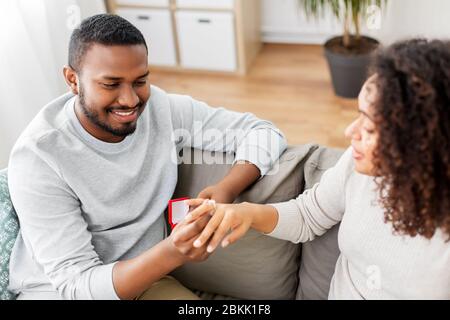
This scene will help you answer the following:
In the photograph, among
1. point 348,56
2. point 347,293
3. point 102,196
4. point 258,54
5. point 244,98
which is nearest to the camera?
→ point 347,293

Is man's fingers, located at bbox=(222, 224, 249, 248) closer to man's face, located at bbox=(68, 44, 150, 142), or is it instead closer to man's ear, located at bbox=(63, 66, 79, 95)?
man's face, located at bbox=(68, 44, 150, 142)

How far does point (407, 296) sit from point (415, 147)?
0.37 meters

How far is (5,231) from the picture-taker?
4.31 ft

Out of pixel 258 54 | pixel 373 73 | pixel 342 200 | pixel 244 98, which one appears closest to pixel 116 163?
pixel 342 200

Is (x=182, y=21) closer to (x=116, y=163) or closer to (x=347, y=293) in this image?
(x=116, y=163)

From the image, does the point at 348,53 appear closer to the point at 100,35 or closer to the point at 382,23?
the point at 382,23

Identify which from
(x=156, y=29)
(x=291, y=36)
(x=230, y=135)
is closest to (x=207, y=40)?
(x=156, y=29)

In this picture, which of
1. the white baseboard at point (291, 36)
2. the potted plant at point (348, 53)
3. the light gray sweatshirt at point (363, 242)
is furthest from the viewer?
the white baseboard at point (291, 36)

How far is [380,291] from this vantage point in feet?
3.71

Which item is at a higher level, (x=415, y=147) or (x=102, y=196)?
(x=415, y=147)

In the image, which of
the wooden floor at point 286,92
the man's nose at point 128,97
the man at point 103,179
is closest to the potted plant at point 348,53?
the wooden floor at point 286,92

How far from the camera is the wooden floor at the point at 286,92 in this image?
2.89 meters

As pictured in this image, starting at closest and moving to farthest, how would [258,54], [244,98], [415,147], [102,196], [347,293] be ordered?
[415,147]
[347,293]
[102,196]
[244,98]
[258,54]

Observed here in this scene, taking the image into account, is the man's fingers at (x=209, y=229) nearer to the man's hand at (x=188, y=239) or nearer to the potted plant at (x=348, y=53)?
the man's hand at (x=188, y=239)
